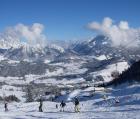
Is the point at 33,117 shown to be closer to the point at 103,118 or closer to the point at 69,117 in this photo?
the point at 69,117

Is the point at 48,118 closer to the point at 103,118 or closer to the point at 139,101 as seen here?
the point at 103,118

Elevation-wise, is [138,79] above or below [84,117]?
above

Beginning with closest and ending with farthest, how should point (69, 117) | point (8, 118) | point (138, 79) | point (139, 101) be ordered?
point (69, 117)
point (8, 118)
point (139, 101)
point (138, 79)

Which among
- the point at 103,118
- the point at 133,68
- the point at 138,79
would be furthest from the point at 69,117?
the point at 133,68

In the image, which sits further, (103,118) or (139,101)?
(139,101)

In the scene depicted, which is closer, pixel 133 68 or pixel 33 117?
pixel 33 117

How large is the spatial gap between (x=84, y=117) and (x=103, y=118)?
3.88 m

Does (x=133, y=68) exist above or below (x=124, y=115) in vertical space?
above

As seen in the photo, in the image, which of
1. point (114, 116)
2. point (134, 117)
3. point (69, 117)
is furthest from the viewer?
point (69, 117)

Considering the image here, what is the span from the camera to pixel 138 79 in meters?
158

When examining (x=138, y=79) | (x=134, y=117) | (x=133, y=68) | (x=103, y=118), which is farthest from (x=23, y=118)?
(x=133, y=68)

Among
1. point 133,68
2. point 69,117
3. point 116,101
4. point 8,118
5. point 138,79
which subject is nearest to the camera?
point 69,117

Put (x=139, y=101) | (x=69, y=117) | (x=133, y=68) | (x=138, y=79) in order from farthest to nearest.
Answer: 1. (x=133, y=68)
2. (x=138, y=79)
3. (x=139, y=101)
4. (x=69, y=117)

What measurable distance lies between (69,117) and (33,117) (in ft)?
23.0
